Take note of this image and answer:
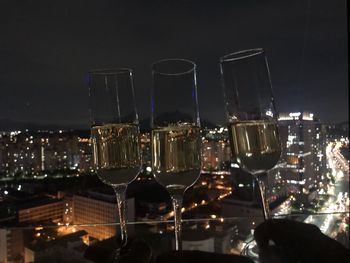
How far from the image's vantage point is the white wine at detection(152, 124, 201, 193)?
0.72 metres

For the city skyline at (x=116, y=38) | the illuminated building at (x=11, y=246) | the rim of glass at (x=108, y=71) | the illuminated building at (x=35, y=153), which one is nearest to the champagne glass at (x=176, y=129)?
the rim of glass at (x=108, y=71)

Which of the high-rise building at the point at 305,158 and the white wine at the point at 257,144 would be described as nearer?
the white wine at the point at 257,144

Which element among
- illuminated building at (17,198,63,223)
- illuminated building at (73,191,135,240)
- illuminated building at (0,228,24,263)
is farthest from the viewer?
illuminated building at (17,198,63,223)

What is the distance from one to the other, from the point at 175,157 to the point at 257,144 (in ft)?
0.54

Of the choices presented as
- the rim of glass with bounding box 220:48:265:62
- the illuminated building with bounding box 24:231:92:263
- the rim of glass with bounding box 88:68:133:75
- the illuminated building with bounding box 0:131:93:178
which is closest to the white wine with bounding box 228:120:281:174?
the rim of glass with bounding box 220:48:265:62

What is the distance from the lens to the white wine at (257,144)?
71 centimetres

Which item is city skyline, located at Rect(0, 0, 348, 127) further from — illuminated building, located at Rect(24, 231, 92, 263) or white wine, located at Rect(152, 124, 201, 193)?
white wine, located at Rect(152, 124, 201, 193)

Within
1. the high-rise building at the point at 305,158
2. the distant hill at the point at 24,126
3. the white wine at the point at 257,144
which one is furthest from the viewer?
the high-rise building at the point at 305,158

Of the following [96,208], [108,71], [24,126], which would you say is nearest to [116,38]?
[24,126]

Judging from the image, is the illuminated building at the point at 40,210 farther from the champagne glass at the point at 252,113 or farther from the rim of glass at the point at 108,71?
the champagne glass at the point at 252,113

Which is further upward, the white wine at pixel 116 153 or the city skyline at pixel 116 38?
the city skyline at pixel 116 38

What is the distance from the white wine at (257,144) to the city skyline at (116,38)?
5.45 ft

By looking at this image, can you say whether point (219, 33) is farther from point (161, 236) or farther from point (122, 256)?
point (122, 256)

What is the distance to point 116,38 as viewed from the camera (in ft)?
8.91
